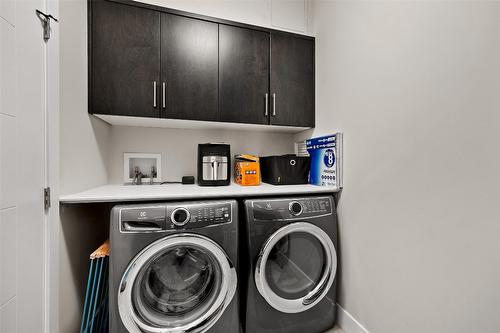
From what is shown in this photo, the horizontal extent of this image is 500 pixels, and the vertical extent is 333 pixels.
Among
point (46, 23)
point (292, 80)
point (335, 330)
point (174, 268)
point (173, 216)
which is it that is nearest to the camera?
point (46, 23)

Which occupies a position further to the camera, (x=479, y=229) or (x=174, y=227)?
(x=174, y=227)

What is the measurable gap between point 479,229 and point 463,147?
0.31 m

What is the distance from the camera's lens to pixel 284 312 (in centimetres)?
133

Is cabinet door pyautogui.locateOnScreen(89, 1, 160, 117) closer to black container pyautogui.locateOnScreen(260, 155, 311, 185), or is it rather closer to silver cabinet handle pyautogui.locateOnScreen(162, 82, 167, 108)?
silver cabinet handle pyautogui.locateOnScreen(162, 82, 167, 108)

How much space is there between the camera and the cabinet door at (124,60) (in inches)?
53.5

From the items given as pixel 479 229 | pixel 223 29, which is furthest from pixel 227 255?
pixel 223 29

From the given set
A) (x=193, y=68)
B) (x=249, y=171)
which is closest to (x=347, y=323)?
(x=249, y=171)

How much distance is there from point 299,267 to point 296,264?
32 mm

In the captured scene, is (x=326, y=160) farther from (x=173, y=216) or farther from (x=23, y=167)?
(x=23, y=167)

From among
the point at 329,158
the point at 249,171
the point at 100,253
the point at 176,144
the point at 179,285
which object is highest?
the point at 176,144

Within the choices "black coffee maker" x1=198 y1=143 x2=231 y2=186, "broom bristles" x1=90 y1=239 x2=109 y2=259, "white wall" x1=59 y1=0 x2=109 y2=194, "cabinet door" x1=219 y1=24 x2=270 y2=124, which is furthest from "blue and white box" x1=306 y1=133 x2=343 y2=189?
"white wall" x1=59 y1=0 x2=109 y2=194

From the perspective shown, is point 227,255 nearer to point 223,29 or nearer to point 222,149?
point 222,149

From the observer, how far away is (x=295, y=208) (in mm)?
1367

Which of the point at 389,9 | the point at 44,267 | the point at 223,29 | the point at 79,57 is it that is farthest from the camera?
the point at 223,29
